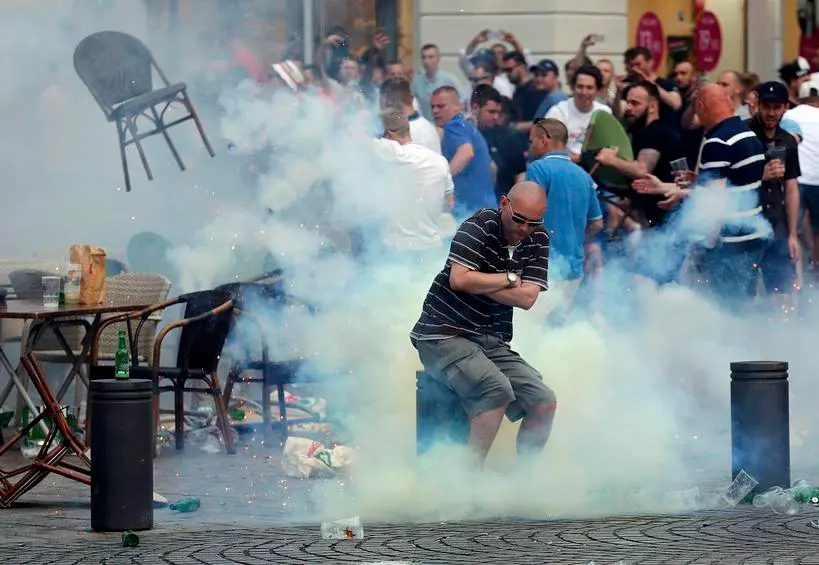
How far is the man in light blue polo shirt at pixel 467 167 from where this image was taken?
11961 mm

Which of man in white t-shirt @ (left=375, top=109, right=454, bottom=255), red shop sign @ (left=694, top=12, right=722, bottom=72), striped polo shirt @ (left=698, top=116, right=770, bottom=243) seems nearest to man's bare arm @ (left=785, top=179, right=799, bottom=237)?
striped polo shirt @ (left=698, top=116, right=770, bottom=243)

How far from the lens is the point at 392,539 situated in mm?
7691

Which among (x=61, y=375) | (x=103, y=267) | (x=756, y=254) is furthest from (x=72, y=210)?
(x=756, y=254)

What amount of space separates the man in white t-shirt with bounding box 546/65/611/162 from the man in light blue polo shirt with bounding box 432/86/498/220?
1.70 metres

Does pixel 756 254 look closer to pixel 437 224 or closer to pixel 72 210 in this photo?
pixel 437 224

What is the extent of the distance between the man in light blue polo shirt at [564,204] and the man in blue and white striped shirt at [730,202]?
0.81 meters

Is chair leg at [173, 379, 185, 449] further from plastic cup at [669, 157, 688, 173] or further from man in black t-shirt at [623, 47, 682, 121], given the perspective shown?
man in black t-shirt at [623, 47, 682, 121]

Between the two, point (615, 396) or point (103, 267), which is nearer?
point (615, 396)

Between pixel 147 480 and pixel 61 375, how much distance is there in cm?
395

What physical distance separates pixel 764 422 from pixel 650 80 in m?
6.35

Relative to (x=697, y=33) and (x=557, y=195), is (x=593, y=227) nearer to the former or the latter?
(x=557, y=195)

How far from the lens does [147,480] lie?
26.4 feet

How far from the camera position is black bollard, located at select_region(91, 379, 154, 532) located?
7.98 meters

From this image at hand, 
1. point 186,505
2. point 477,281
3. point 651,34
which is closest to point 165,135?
point 186,505
